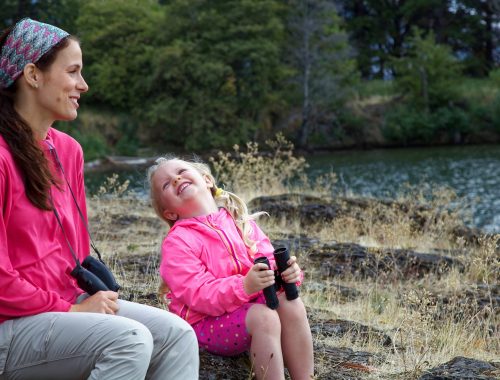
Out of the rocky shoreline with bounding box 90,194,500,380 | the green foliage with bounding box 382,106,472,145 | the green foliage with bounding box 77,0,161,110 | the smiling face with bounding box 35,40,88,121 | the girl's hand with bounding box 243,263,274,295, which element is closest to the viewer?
the smiling face with bounding box 35,40,88,121

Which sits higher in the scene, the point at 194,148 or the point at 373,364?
the point at 373,364

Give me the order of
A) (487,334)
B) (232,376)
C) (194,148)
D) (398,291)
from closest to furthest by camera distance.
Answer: (232,376)
(487,334)
(398,291)
(194,148)

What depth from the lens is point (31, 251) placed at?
2.51 m

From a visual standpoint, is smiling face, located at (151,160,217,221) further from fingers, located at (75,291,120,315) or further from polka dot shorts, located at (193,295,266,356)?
fingers, located at (75,291,120,315)

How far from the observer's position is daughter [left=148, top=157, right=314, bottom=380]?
2914mm

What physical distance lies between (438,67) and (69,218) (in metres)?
39.9

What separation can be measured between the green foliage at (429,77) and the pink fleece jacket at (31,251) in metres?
38.9

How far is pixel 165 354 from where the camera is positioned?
254 cm

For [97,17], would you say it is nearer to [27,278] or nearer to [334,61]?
[334,61]

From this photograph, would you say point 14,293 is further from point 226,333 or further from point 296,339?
point 296,339

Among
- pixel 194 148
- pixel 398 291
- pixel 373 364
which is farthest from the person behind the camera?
pixel 194 148

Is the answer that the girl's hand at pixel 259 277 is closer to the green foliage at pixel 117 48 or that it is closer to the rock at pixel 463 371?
the rock at pixel 463 371

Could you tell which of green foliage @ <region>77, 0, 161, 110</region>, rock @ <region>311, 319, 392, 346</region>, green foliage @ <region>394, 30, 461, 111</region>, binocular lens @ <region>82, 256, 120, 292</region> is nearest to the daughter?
binocular lens @ <region>82, 256, 120, 292</region>

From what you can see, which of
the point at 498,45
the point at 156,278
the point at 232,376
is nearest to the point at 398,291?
the point at 156,278
